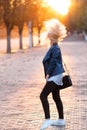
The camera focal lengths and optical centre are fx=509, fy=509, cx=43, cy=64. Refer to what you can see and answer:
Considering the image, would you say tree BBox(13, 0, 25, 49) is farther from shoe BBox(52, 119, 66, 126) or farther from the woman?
the woman

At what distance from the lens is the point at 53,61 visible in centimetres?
786

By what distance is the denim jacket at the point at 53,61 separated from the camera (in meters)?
7.87

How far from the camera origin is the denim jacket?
7.87m

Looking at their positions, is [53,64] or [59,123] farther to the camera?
[59,123]

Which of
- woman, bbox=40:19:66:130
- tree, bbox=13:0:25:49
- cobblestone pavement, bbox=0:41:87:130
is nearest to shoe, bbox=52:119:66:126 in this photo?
cobblestone pavement, bbox=0:41:87:130

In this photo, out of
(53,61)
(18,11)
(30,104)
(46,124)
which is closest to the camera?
(53,61)

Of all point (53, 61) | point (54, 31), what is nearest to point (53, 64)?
point (53, 61)

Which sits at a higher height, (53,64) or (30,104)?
(53,64)

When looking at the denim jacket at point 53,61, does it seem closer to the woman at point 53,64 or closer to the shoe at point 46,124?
the woman at point 53,64

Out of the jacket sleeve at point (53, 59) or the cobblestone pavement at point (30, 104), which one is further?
the cobblestone pavement at point (30, 104)

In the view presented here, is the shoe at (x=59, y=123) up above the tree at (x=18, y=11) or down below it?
below

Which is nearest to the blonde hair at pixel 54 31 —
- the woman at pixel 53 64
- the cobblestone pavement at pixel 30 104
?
the woman at pixel 53 64

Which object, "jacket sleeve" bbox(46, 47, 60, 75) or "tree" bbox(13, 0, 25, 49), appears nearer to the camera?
"jacket sleeve" bbox(46, 47, 60, 75)

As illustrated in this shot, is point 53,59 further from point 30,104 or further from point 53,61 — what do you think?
point 30,104
